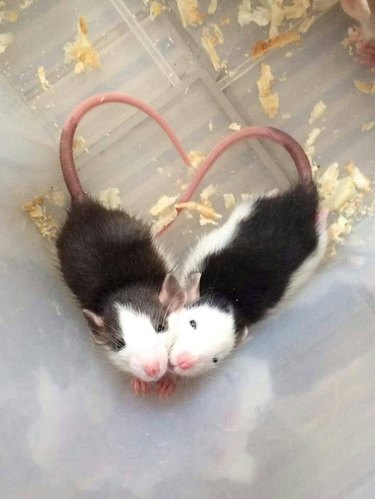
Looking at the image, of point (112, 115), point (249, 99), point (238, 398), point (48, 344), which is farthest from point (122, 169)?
point (238, 398)

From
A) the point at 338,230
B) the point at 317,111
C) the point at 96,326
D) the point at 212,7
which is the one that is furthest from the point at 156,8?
the point at 96,326

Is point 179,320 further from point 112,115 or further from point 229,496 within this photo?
point 112,115

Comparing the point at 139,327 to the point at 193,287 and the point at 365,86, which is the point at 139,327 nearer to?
the point at 193,287

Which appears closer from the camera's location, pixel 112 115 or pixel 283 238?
pixel 283 238

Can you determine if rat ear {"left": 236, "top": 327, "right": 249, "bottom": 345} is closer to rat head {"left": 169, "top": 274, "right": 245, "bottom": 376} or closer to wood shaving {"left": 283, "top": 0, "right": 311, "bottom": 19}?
rat head {"left": 169, "top": 274, "right": 245, "bottom": 376}

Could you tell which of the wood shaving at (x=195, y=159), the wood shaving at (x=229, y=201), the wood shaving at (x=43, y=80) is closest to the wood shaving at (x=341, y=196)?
the wood shaving at (x=229, y=201)

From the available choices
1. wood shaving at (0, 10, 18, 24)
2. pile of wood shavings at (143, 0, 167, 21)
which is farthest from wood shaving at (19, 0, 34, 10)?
pile of wood shavings at (143, 0, 167, 21)
